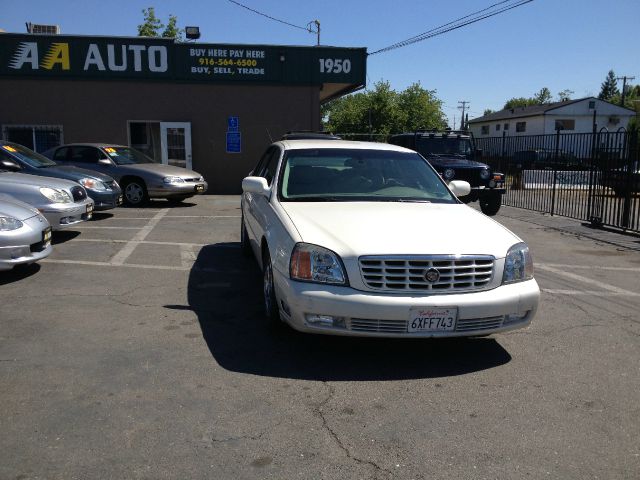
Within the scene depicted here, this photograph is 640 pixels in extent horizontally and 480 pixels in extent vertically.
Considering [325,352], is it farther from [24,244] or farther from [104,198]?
[104,198]

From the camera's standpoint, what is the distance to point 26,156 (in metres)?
10.6

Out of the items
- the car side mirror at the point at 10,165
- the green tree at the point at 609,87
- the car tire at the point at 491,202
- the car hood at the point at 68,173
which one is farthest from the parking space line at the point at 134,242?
the green tree at the point at 609,87

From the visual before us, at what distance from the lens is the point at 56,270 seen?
7094 millimetres

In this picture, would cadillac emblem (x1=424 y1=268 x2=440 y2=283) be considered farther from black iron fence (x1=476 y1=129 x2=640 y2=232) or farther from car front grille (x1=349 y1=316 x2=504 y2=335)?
black iron fence (x1=476 y1=129 x2=640 y2=232)

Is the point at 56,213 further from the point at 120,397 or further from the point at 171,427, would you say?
the point at 171,427

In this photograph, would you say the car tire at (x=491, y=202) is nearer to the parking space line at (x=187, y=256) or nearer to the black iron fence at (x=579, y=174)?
the black iron fence at (x=579, y=174)

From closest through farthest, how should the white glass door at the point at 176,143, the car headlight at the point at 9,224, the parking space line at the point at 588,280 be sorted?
1. the car headlight at the point at 9,224
2. the parking space line at the point at 588,280
3. the white glass door at the point at 176,143

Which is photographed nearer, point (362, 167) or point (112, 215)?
point (362, 167)

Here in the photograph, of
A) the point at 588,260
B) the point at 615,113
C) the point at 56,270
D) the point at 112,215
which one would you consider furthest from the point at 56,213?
the point at 615,113

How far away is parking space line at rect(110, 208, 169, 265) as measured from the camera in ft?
25.7

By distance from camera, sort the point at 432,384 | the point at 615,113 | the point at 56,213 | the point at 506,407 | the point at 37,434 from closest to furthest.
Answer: the point at 37,434 → the point at 506,407 → the point at 432,384 → the point at 56,213 → the point at 615,113

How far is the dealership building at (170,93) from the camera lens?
17.0 metres

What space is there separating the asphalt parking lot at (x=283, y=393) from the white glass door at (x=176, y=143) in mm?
11934

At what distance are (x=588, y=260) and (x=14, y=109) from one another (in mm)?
16096
